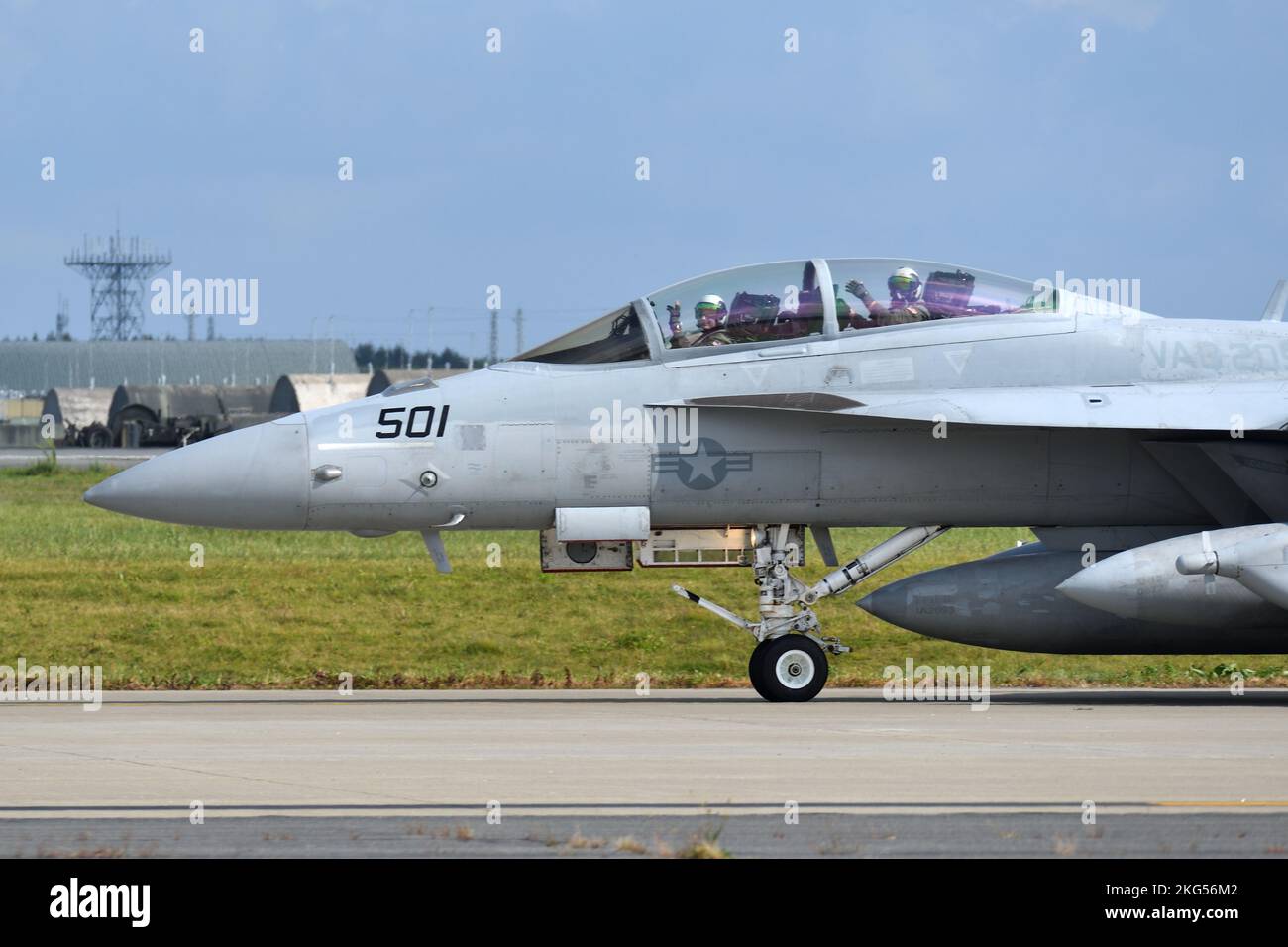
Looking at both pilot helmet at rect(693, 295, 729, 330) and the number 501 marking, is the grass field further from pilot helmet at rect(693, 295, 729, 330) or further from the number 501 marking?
pilot helmet at rect(693, 295, 729, 330)

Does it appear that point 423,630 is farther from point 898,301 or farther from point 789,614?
point 898,301

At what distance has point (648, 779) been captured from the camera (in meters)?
10.1

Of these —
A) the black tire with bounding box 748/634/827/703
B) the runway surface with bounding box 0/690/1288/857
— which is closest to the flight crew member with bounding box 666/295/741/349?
the black tire with bounding box 748/634/827/703

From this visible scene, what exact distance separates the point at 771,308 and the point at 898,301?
1.03 m

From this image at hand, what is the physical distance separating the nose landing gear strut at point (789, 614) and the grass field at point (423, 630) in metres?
3.13

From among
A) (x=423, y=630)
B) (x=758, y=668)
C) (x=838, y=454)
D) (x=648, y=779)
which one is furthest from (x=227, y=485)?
(x=423, y=630)

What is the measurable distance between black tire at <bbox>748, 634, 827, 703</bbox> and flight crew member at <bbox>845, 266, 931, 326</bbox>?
2.66m

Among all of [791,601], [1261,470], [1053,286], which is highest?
[1053,286]

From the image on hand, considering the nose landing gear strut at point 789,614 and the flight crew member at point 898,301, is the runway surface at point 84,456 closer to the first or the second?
the nose landing gear strut at point 789,614
